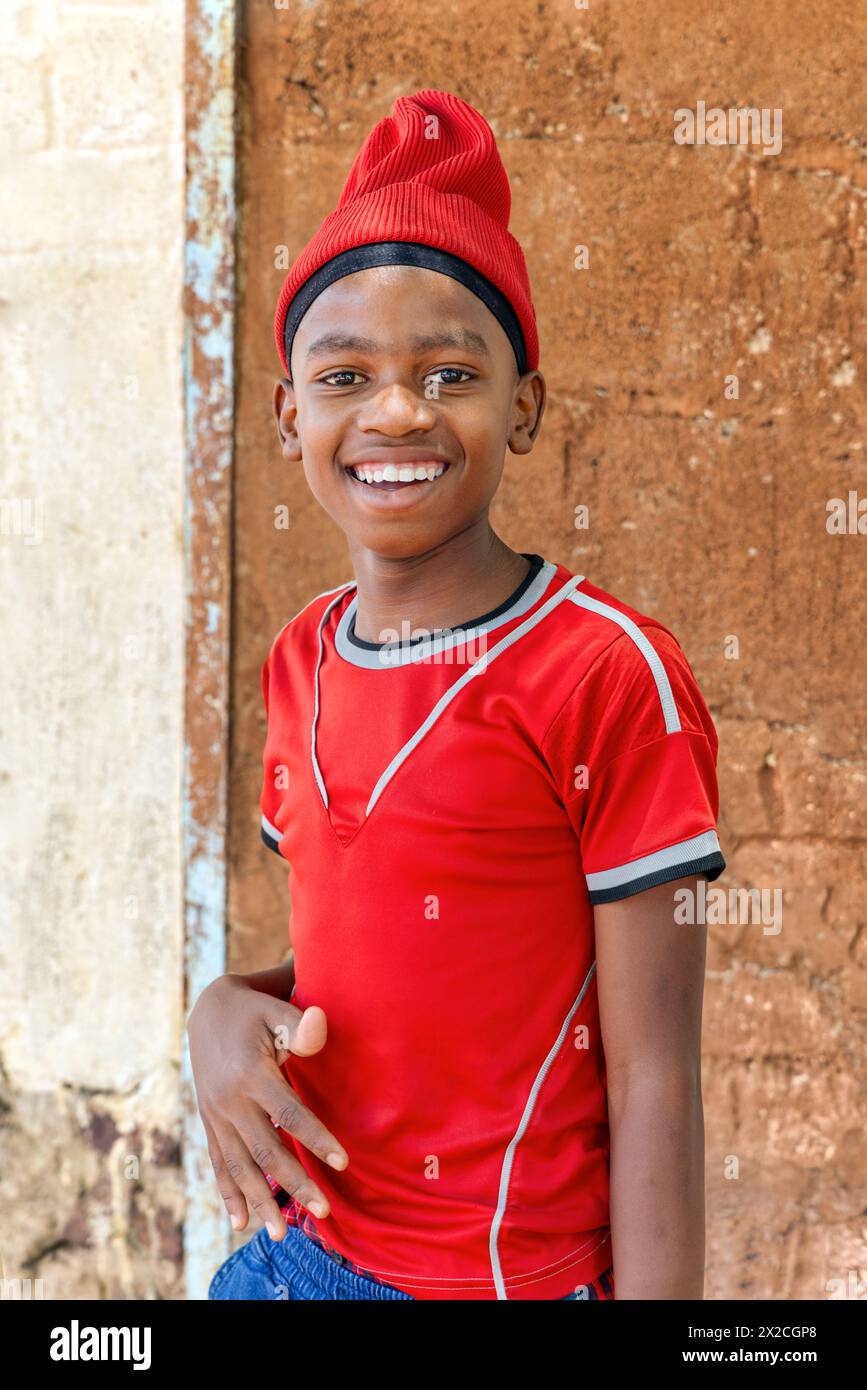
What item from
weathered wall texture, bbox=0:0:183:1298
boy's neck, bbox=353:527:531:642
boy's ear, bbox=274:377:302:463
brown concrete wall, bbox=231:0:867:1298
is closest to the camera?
boy's neck, bbox=353:527:531:642

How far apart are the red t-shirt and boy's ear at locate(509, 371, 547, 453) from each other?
0.21 meters

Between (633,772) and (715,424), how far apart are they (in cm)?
118

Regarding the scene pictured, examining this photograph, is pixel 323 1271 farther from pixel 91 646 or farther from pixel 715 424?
pixel 715 424

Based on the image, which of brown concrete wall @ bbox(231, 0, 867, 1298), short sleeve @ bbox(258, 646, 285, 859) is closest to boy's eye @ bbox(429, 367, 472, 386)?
short sleeve @ bbox(258, 646, 285, 859)

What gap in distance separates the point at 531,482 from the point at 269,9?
0.97 m

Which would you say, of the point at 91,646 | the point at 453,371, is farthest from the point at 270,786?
the point at 91,646

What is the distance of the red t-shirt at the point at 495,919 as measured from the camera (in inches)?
49.4

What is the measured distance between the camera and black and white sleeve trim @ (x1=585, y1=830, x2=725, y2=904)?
1.21 meters

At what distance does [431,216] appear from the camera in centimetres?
135

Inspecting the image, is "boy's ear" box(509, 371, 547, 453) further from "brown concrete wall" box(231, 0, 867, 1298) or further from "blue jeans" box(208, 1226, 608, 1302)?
"blue jeans" box(208, 1226, 608, 1302)

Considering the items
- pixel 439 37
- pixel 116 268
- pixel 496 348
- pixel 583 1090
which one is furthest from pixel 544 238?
pixel 583 1090

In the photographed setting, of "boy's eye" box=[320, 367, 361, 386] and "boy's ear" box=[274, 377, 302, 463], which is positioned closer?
"boy's eye" box=[320, 367, 361, 386]

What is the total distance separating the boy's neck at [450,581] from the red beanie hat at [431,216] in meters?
0.23

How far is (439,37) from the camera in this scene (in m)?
2.20
